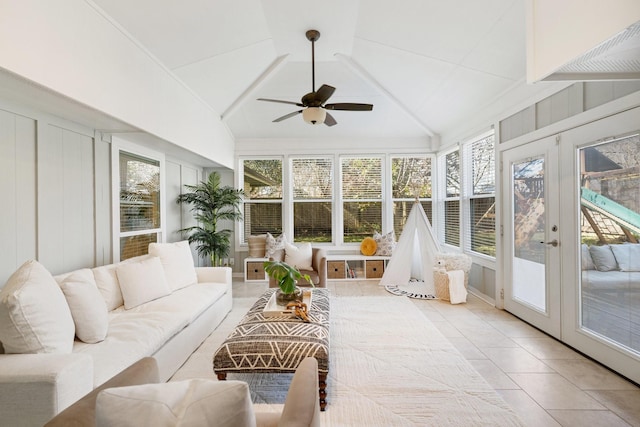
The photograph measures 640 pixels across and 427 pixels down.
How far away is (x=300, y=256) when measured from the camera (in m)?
5.02

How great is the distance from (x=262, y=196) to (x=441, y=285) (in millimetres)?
3623

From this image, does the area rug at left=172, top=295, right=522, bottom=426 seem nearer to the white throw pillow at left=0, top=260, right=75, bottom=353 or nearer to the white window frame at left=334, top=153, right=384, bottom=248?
the white throw pillow at left=0, top=260, right=75, bottom=353

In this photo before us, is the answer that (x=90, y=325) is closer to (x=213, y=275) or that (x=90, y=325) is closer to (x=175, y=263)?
(x=175, y=263)

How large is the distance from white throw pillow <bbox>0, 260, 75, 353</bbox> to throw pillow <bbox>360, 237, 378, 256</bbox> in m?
4.65

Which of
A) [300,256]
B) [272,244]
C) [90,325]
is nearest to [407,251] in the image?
[300,256]

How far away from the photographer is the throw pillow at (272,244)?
18.4 feet

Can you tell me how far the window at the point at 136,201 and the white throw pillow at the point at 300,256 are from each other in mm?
1863

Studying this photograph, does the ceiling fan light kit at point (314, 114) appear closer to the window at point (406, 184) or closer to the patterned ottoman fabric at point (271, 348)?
the patterned ottoman fabric at point (271, 348)

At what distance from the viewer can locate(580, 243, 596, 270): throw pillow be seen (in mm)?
2713

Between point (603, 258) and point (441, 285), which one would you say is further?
point (441, 285)

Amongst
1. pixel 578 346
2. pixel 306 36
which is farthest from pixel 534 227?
pixel 306 36

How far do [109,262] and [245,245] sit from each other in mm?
3027

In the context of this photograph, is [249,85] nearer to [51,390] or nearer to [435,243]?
[435,243]

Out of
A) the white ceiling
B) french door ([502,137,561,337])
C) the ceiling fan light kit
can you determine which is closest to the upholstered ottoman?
the ceiling fan light kit
